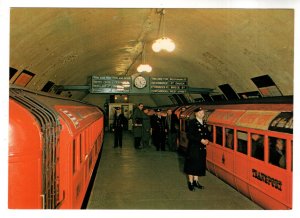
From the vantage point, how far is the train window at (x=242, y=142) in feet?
19.4

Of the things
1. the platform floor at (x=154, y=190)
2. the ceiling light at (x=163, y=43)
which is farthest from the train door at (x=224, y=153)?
the ceiling light at (x=163, y=43)

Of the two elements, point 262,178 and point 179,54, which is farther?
point 179,54

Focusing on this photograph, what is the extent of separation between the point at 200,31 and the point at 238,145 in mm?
2692

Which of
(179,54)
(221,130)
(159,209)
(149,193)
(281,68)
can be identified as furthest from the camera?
(179,54)

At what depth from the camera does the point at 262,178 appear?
516 cm

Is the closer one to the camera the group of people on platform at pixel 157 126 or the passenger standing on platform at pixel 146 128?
the group of people on platform at pixel 157 126

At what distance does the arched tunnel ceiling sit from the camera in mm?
5419

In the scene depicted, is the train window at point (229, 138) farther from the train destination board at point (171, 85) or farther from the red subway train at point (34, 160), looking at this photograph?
the train destination board at point (171, 85)

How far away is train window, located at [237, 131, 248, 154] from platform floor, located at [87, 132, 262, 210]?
34.3 inches

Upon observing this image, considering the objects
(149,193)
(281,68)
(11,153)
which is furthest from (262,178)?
(11,153)

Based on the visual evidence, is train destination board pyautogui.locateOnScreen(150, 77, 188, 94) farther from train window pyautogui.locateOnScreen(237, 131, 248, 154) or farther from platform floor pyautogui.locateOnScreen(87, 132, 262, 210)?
train window pyautogui.locateOnScreen(237, 131, 248, 154)

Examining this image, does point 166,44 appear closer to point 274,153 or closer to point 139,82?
point 274,153

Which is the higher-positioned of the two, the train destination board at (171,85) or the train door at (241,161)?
the train destination board at (171,85)

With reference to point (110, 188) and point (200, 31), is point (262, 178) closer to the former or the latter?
point (110, 188)
